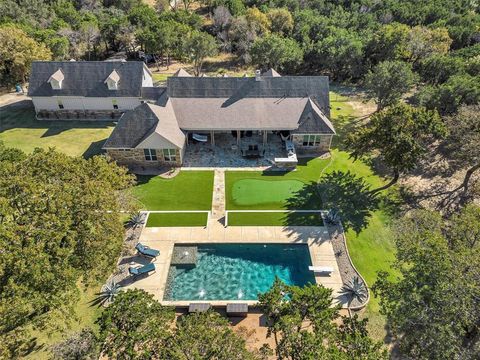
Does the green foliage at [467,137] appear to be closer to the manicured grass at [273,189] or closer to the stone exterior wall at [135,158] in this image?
the manicured grass at [273,189]

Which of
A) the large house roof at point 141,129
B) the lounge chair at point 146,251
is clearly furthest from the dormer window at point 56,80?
the lounge chair at point 146,251

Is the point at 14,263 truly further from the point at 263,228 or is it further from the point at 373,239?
the point at 373,239

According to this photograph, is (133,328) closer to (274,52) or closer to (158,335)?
(158,335)

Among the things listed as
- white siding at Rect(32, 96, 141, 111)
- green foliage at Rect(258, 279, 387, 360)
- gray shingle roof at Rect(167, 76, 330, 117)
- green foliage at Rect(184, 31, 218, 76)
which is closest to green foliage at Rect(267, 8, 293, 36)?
green foliage at Rect(184, 31, 218, 76)

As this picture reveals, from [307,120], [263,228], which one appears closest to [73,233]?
[263,228]

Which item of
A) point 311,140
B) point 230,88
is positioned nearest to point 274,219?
point 311,140

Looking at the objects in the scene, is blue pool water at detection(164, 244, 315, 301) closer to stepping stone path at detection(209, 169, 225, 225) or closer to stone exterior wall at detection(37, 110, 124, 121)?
stepping stone path at detection(209, 169, 225, 225)

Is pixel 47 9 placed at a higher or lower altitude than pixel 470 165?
higher
